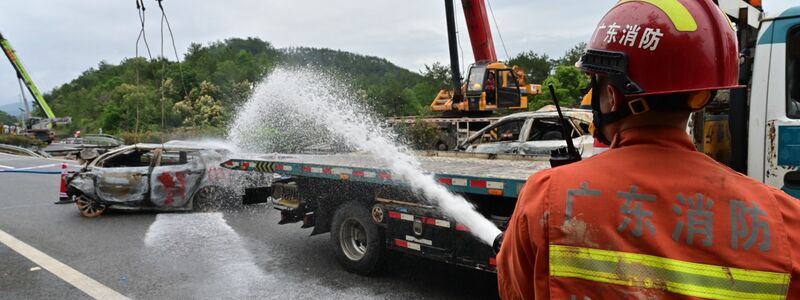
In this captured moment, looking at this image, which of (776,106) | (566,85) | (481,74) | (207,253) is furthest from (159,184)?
(566,85)

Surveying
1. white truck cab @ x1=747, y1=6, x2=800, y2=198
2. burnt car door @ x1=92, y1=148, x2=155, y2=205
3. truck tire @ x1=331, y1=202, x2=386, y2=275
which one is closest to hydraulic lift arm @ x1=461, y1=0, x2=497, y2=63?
burnt car door @ x1=92, y1=148, x2=155, y2=205

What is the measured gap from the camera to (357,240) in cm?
591

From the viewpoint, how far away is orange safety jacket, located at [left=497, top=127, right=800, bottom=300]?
1.09 meters

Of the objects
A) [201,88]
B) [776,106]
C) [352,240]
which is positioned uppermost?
[201,88]

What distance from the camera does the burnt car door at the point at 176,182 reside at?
9898 millimetres

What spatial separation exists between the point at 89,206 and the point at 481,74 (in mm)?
10955

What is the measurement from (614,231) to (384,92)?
42140 mm

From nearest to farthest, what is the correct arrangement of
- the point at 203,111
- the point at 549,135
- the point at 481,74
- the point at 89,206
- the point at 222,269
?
the point at 222,269, the point at 549,135, the point at 89,206, the point at 481,74, the point at 203,111

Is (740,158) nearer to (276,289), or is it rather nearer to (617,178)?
(617,178)

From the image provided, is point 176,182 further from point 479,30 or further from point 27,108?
point 27,108

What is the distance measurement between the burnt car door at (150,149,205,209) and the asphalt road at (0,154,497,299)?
0.97ft

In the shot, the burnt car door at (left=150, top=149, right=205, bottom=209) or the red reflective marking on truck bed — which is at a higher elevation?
the red reflective marking on truck bed

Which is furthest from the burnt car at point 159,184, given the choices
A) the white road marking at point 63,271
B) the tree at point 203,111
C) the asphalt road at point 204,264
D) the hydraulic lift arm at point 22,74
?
the hydraulic lift arm at point 22,74

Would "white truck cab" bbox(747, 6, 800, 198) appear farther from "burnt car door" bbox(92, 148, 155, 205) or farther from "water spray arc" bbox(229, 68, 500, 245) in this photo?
"burnt car door" bbox(92, 148, 155, 205)
